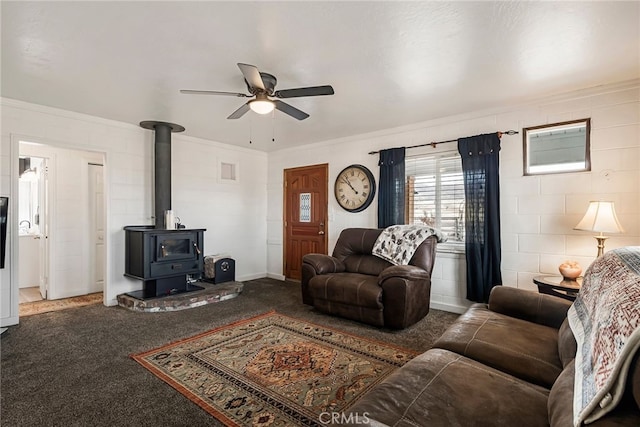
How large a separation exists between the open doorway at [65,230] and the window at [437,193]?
4176 mm

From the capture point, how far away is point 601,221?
105 inches

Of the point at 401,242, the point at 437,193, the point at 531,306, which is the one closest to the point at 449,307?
the point at 401,242

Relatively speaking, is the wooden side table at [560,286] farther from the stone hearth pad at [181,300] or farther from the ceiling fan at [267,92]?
the stone hearth pad at [181,300]

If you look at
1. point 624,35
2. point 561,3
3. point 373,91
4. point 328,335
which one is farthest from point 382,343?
point 624,35

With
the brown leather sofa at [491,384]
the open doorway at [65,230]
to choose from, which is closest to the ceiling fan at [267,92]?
the brown leather sofa at [491,384]

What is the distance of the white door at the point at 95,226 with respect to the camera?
477cm

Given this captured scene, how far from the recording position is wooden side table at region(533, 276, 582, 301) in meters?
2.60

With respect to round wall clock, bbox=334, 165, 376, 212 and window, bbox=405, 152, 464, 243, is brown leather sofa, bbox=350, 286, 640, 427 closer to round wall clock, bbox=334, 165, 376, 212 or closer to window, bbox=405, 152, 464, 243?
window, bbox=405, 152, 464, 243

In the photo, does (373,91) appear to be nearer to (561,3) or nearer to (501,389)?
(561,3)

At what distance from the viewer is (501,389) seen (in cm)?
126

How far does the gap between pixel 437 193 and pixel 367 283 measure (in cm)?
162

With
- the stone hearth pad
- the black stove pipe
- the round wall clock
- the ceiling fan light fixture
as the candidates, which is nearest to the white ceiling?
the ceiling fan light fixture

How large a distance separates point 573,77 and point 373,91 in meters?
1.76

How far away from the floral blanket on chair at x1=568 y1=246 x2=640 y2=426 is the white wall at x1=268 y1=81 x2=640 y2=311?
205cm
